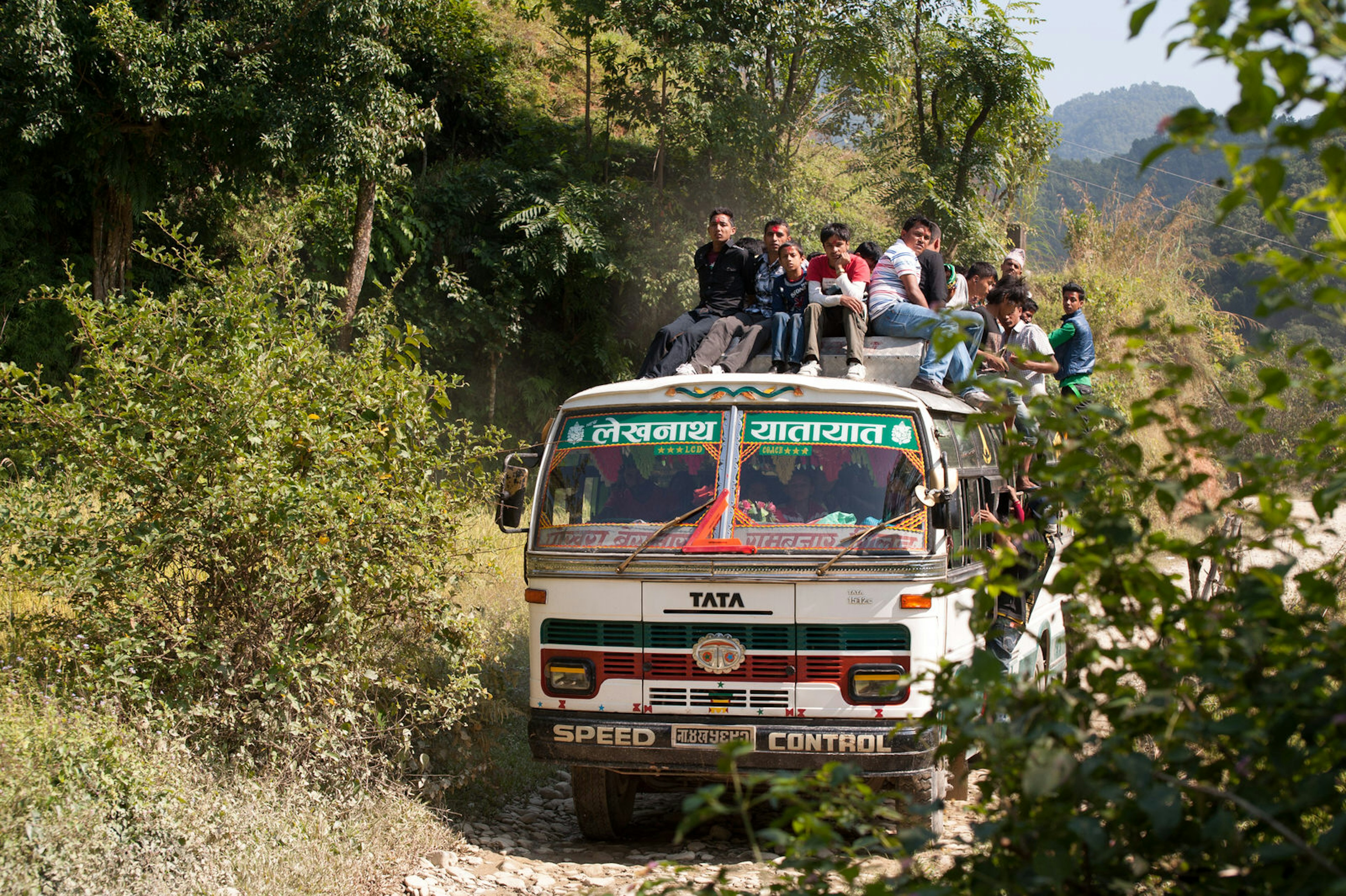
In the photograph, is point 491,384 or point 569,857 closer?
point 569,857

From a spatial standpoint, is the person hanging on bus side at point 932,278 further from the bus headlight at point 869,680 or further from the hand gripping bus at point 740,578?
the bus headlight at point 869,680

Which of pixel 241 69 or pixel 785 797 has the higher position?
→ pixel 241 69

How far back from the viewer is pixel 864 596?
589 cm

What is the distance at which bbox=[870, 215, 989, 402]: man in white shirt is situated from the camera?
7.61 meters

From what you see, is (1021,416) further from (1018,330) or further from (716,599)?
(1018,330)

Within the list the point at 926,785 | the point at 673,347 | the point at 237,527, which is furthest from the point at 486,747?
the point at 673,347

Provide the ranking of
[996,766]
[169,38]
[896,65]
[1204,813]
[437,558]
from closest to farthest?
[1204,813] → [996,766] → [437,558] → [169,38] → [896,65]

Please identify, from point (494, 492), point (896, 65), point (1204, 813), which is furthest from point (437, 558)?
point (896, 65)

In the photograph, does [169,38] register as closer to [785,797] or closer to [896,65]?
[896,65]

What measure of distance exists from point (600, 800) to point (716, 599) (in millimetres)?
1457

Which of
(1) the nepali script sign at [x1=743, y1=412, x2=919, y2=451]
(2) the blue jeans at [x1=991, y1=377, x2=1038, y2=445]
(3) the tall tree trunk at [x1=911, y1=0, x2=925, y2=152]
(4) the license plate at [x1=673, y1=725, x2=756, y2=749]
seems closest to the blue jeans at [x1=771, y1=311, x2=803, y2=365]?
(1) the nepali script sign at [x1=743, y1=412, x2=919, y2=451]

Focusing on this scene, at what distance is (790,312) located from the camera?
8812 mm

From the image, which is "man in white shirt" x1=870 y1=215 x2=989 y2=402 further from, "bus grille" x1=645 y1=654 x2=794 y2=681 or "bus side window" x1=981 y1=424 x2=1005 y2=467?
"bus grille" x1=645 y1=654 x2=794 y2=681

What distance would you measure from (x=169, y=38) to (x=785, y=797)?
44.9 feet
